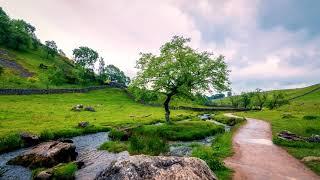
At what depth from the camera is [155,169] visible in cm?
1346

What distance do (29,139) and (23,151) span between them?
365 cm

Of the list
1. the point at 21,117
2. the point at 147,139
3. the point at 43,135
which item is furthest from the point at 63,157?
the point at 21,117

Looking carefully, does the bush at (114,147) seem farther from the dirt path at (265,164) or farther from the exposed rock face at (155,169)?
the exposed rock face at (155,169)

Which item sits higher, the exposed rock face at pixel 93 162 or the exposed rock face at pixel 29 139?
the exposed rock face at pixel 29 139

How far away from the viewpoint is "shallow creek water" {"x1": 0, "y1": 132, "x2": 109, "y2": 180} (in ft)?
81.0

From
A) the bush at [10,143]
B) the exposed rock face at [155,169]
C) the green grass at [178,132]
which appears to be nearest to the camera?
the exposed rock face at [155,169]

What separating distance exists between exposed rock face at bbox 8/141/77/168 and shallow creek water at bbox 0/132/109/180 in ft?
3.02

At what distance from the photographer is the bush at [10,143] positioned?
112ft

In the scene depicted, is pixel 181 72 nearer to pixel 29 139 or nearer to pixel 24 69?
pixel 29 139

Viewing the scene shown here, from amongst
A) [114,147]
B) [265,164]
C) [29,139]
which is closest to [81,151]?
[114,147]

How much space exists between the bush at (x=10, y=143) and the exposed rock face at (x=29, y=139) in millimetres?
668

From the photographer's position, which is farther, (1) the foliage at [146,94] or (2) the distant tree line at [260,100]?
(2) the distant tree line at [260,100]

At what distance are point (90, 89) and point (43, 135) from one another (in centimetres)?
8846

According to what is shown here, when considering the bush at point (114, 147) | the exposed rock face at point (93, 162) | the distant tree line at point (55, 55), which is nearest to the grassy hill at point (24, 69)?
the distant tree line at point (55, 55)
